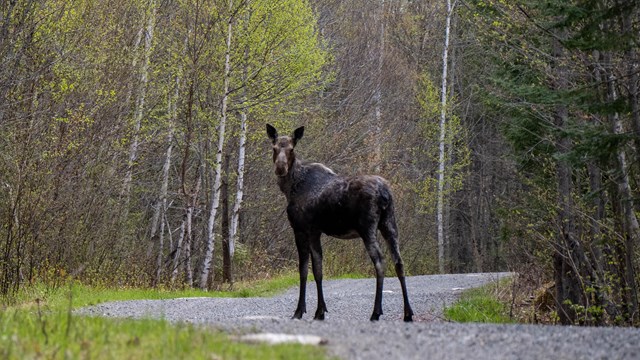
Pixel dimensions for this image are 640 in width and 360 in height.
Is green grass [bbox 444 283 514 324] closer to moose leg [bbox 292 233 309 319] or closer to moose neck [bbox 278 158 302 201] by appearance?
moose leg [bbox 292 233 309 319]

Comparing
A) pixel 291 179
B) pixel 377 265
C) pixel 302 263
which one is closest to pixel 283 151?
pixel 291 179

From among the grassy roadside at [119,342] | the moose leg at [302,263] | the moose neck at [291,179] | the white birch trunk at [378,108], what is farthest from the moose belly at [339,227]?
A: the white birch trunk at [378,108]

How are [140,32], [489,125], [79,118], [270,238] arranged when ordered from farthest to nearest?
[489,125]
[270,238]
[140,32]
[79,118]

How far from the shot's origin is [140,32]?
21.1 metres

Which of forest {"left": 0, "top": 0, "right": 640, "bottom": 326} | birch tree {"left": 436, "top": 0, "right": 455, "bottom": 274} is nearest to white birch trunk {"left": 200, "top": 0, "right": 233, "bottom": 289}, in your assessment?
forest {"left": 0, "top": 0, "right": 640, "bottom": 326}

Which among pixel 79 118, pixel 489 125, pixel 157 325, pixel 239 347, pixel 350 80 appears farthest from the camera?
pixel 489 125

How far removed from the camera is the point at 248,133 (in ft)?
68.0

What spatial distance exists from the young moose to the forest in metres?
2.18

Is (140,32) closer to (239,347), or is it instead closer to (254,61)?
(254,61)

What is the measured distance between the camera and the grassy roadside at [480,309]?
12.5 meters

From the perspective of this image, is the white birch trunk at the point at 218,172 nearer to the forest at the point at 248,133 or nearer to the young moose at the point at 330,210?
the forest at the point at 248,133

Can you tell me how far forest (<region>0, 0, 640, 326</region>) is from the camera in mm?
11328

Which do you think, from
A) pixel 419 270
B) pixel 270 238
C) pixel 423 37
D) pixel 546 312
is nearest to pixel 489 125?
pixel 423 37

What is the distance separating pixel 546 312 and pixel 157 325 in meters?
9.34
